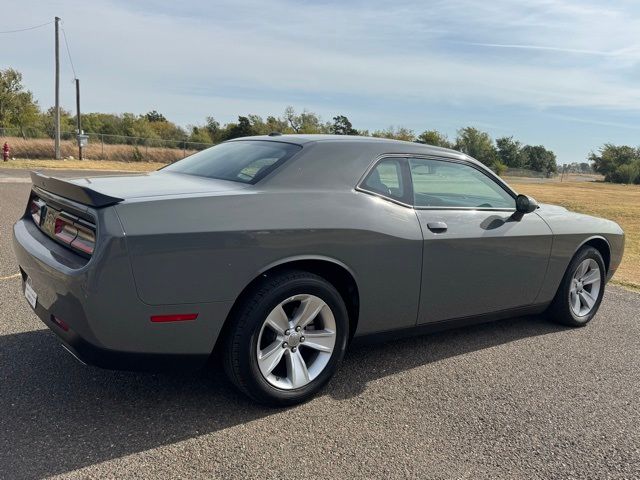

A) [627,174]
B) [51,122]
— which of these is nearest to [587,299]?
[51,122]

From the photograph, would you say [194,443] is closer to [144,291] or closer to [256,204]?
[144,291]

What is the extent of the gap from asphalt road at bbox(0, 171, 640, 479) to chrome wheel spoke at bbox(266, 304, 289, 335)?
0.48m

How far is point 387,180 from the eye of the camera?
354 cm

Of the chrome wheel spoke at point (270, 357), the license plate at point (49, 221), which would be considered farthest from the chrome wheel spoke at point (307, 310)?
the license plate at point (49, 221)

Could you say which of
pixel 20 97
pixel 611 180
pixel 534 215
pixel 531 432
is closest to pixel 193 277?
pixel 531 432

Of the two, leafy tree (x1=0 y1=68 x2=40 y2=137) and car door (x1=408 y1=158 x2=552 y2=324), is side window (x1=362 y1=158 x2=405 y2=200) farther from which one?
leafy tree (x1=0 y1=68 x2=40 y2=137)

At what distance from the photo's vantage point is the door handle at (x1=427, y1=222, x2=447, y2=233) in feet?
11.6

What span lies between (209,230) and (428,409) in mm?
1648

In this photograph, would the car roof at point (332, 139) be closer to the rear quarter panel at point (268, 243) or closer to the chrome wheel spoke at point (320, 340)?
the rear quarter panel at point (268, 243)

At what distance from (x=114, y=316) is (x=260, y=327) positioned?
0.74m

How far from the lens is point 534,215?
431cm

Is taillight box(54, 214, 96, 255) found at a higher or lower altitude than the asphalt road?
higher

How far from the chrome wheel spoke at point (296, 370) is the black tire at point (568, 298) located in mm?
2645

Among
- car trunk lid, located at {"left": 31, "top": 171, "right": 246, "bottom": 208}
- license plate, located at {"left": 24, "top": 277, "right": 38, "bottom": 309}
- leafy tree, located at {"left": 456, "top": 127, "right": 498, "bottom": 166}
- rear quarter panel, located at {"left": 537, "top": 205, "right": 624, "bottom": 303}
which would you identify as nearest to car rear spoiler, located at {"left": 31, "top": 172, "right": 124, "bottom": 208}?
car trunk lid, located at {"left": 31, "top": 171, "right": 246, "bottom": 208}
